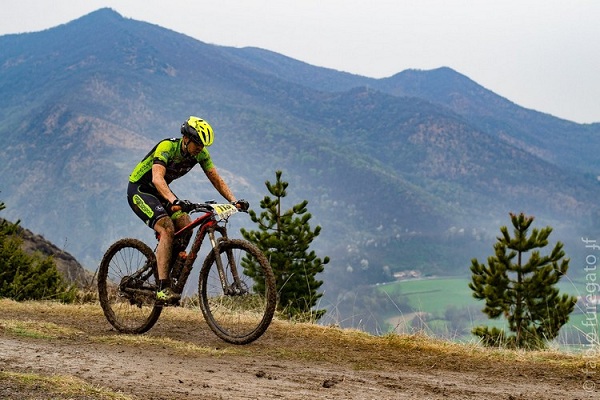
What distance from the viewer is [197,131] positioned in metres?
8.73

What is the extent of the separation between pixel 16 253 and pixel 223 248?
7.95 metres

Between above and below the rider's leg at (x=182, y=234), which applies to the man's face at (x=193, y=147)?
above

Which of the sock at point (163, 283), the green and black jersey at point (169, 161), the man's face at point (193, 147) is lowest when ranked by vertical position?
the sock at point (163, 283)

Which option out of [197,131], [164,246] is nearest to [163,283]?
[164,246]

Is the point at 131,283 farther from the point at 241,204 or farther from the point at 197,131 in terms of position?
the point at 197,131

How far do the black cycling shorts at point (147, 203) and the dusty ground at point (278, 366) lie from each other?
1557 millimetres

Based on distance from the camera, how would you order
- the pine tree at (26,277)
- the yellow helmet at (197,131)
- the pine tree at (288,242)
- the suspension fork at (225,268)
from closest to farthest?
1. the suspension fork at (225,268)
2. the yellow helmet at (197,131)
3. the pine tree at (26,277)
4. the pine tree at (288,242)

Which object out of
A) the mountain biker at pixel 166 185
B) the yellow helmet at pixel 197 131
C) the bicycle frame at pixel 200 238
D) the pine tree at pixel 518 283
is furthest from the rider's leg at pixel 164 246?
the pine tree at pixel 518 283

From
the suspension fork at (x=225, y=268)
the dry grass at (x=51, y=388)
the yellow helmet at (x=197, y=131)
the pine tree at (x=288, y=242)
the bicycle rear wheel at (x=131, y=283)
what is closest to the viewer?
the dry grass at (x=51, y=388)

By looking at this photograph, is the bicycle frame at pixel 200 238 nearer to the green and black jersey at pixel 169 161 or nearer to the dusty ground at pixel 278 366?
the green and black jersey at pixel 169 161

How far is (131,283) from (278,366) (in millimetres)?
3079

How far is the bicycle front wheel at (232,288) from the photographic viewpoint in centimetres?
850

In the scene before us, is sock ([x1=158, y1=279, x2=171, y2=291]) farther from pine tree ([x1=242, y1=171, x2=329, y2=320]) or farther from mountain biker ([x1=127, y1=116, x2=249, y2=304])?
pine tree ([x1=242, y1=171, x2=329, y2=320])

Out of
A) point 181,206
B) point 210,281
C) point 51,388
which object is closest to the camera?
point 51,388
